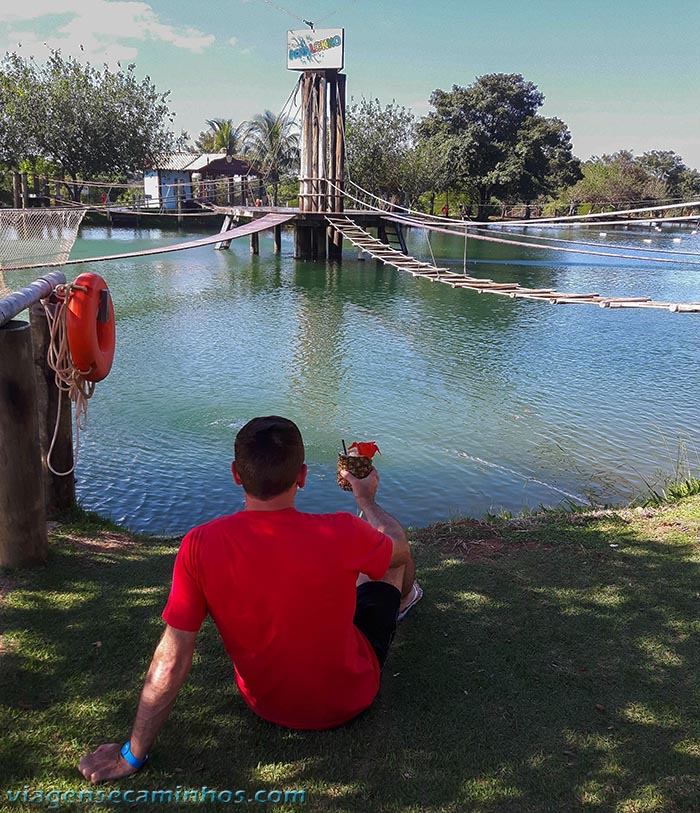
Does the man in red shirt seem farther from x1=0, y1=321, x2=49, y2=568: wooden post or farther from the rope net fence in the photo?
the rope net fence

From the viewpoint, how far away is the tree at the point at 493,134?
35531 mm

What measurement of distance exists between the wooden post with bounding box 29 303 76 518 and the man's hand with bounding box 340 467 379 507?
5.24 feet

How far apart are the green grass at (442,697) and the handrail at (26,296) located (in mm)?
1083

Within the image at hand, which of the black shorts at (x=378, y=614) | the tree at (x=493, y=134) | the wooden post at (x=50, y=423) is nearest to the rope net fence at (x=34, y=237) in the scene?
the wooden post at (x=50, y=423)

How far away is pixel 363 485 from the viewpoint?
2.37 m

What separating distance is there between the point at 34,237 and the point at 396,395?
7.95 metres

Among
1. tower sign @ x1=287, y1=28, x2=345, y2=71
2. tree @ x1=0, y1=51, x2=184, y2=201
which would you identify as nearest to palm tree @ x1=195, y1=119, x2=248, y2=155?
tree @ x1=0, y1=51, x2=184, y2=201

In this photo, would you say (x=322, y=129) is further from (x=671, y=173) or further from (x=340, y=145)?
(x=671, y=173)

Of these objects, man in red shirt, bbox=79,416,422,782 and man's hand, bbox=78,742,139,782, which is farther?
man's hand, bbox=78,742,139,782

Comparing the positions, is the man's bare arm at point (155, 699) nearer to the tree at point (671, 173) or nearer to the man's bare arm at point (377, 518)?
the man's bare arm at point (377, 518)

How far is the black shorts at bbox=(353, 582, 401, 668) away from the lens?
2037 millimetres

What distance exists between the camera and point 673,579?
298 cm

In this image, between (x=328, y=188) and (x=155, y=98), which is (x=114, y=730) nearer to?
(x=328, y=188)

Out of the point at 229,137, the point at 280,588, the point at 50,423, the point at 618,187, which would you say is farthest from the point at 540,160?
the point at 280,588
